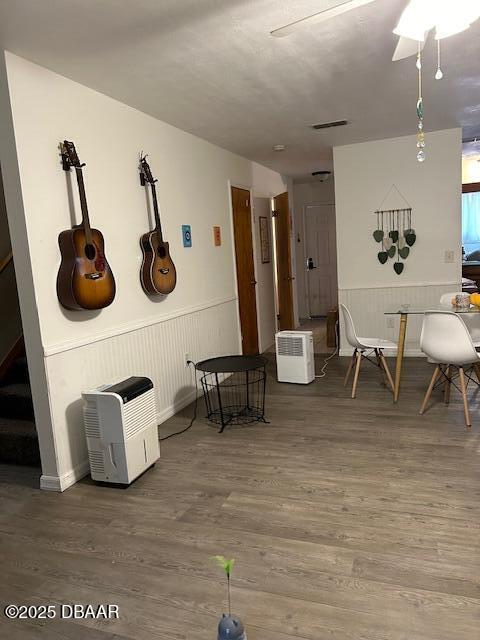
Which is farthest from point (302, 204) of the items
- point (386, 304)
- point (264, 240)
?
point (386, 304)

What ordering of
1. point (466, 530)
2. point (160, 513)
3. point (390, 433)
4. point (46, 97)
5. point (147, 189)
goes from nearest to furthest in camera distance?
point (466, 530) → point (160, 513) → point (46, 97) → point (390, 433) → point (147, 189)

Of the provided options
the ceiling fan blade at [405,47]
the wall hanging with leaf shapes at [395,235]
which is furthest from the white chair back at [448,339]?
the wall hanging with leaf shapes at [395,235]

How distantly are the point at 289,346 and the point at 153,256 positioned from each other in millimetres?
1658

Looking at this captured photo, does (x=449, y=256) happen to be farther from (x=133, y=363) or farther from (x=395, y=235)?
(x=133, y=363)

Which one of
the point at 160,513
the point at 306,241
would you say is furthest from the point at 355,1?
the point at 306,241

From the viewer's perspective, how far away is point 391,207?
528 centimetres

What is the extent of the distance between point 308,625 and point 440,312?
2280 mm

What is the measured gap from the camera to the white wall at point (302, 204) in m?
8.19

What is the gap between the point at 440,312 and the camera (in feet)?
10.9

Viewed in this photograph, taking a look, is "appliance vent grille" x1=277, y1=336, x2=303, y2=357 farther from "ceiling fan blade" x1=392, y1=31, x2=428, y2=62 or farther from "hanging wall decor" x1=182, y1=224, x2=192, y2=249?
"ceiling fan blade" x1=392, y1=31, x2=428, y2=62

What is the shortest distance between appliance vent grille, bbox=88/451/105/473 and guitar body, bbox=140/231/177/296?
4.21 feet

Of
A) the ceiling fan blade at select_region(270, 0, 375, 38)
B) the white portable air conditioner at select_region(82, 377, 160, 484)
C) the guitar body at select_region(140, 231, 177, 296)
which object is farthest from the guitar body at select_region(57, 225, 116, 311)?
the ceiling fan blade at select_region(270, 0, 375, 38)

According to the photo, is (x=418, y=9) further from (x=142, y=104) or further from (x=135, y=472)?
(x=135, y=472)

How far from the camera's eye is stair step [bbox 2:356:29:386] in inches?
145
